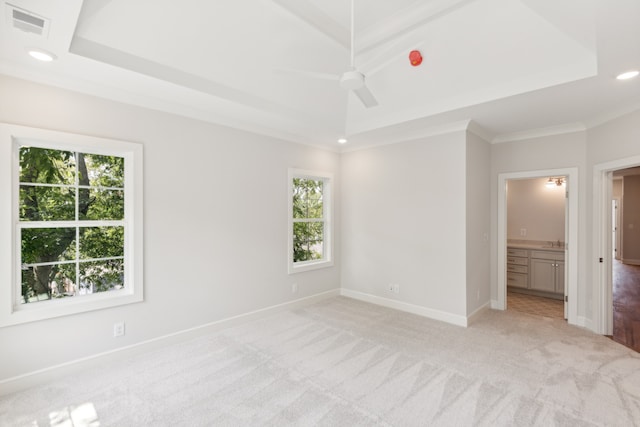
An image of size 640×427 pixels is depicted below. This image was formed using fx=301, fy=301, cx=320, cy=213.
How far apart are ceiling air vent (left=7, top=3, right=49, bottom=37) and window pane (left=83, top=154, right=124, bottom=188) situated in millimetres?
1222

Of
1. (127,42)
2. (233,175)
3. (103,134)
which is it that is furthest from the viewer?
(233,175)

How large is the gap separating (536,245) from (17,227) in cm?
707

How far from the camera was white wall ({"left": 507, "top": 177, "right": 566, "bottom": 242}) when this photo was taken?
5.40m

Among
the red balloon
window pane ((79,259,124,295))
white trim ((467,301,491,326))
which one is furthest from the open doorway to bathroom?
window pane ((79,259,124,295))

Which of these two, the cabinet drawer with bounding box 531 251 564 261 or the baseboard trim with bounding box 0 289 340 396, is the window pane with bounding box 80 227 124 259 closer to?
the baseboard trim with bounding box 0 289 340 396

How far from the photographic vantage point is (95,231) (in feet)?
9.84

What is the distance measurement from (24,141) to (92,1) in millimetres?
1337

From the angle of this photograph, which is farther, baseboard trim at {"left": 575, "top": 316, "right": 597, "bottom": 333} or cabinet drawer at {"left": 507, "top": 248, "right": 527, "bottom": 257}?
cabinet drawer at {"left": 507, "top": 248, "right": 527, "bottom": 257}

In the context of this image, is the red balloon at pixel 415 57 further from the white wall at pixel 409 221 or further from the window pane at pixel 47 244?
the window pane at pixel 47 244

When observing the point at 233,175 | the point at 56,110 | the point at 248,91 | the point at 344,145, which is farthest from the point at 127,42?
the point at 344,145

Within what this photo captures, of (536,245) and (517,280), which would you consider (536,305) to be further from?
(536,245)

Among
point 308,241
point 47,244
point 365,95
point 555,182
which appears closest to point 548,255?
point 555,182

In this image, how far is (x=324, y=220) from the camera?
525 centimetres

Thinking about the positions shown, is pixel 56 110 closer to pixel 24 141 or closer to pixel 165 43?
pixel 24 141
